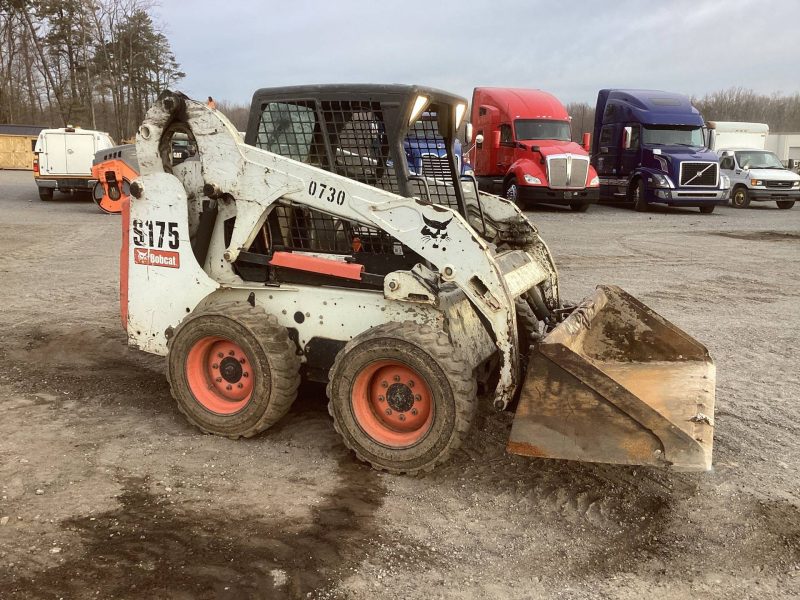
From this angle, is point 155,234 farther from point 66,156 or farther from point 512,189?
point 66,156

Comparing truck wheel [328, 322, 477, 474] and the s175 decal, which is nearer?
truck wheel [328, 322, 477, 474]

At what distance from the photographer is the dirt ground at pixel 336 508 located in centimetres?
303

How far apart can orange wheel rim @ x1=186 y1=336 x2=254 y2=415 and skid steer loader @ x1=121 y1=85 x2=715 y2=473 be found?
0.04 ft

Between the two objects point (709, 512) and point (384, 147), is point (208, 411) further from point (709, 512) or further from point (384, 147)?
point (709, 512)

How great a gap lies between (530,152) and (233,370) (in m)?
15.7

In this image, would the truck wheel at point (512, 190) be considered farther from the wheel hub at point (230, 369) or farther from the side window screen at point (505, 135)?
the wheel hub at point (230, 369)

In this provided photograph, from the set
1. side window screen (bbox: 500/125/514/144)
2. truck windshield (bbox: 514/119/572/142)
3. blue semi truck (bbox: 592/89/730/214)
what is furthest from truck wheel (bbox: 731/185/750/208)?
side window screen (bbox: 500/125/514/144)

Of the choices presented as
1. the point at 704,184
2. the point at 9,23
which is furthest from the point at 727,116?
the point at 9,23

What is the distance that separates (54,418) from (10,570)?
6.12ft

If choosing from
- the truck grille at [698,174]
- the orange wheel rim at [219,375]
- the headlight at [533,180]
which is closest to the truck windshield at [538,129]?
the headlight at [533,180]

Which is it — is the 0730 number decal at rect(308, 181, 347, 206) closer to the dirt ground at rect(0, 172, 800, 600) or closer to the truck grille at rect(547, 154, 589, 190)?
the dirt ground at rect(0, 172, 800, 600)

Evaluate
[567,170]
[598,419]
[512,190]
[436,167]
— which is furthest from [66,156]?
[598,419]

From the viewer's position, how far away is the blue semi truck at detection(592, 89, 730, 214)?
63.6ft

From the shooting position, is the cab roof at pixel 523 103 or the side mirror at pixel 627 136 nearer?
the cab roof at pixel 523 103
